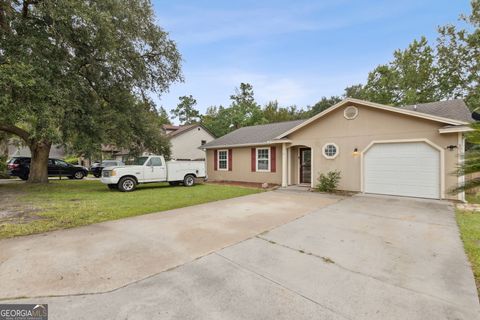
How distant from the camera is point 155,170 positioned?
1218cm

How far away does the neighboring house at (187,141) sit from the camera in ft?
82.8

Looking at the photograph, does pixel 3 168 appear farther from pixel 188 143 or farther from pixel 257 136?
pixel 257 136

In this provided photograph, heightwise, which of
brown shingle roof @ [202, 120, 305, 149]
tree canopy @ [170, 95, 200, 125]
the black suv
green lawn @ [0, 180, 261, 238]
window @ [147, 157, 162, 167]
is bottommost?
green lawn @ [0, 180, 261, 238]

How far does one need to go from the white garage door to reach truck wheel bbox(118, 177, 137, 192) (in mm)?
10641

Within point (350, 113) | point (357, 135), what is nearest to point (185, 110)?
point (350, 113)

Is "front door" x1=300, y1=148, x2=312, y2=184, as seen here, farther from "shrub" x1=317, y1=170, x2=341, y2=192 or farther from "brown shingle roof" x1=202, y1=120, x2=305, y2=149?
"shrub" x1=317, y1=170, x2=341, y2=192

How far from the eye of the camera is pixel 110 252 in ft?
12.8

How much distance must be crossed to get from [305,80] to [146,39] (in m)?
11.4

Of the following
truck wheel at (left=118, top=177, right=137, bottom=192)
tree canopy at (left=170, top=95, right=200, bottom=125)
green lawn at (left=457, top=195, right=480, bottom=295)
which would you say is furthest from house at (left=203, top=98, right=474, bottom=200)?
tree canopy at (left=170, top=95, right=200, bottom=125)

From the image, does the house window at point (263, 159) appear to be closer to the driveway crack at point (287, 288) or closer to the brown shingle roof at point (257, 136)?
the brown shingle roof at point (257, 136)

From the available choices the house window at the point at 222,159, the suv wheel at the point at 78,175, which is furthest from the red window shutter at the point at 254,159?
the suv wheel at the point at 78,175

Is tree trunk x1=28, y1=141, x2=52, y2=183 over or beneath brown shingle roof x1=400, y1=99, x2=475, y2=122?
beneath

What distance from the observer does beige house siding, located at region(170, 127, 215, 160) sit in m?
25.3

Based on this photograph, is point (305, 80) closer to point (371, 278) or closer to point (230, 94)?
point (371, 278)
